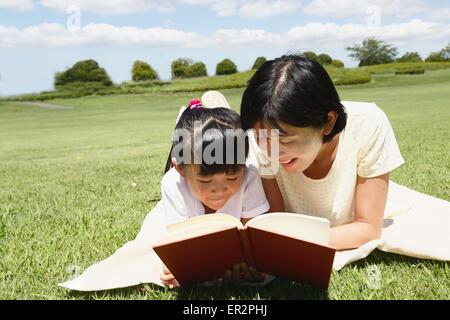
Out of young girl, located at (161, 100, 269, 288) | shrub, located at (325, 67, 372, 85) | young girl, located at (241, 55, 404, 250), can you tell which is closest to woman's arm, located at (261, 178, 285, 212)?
young girl, located at (241, 55, 404, 250)

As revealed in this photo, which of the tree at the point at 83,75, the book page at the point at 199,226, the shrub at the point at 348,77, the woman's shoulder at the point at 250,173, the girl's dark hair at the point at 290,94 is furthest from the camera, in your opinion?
the tree at the point at 83,75

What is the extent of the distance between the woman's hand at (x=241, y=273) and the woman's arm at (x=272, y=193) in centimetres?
62

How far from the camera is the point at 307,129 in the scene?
6.34 feet

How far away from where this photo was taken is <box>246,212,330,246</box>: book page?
1.52 m

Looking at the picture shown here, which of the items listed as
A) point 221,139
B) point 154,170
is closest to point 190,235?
point 221,139

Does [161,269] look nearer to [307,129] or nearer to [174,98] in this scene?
[307,129]

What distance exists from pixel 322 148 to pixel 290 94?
0.63 m

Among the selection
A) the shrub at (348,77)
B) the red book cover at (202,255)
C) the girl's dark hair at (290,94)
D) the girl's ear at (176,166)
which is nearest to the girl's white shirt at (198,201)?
the girl's ear at (176,166)

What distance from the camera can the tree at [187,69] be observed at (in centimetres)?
6194

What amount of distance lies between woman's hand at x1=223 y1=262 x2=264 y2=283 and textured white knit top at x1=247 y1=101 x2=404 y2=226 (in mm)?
714

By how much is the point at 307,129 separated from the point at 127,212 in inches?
87.2

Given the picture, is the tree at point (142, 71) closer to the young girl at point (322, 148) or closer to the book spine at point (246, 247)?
the young girl at point (322, 148)

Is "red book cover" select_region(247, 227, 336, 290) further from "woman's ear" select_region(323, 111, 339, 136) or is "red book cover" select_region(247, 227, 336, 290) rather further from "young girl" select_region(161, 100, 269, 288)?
"woman's ear" select_region(323, 111, 339, 136)
